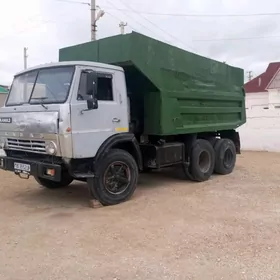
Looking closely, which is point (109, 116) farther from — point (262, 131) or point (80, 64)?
point (262, 131)

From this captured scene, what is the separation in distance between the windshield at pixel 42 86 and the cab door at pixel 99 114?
207 mm

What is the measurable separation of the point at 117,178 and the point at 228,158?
4.36 m

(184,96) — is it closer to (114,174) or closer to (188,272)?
(114,174)

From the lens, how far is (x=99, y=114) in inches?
236

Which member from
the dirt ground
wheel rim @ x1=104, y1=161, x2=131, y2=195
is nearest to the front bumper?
the dirt ground

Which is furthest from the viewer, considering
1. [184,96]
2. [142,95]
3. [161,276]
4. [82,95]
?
[184,96]

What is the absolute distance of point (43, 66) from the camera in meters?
6.22

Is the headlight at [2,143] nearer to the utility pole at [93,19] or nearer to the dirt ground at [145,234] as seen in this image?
the dirt ground at [145,234]

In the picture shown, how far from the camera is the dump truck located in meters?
5.69

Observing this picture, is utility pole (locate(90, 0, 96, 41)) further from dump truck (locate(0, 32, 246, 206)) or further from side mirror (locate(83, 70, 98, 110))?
side mirror (locate(83, 70, 98, 110))

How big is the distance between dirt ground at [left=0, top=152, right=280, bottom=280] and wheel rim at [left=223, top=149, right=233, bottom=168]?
183 centimetres

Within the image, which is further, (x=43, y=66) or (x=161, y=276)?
(x=43, y=66)

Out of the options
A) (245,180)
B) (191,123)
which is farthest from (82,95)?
(245,180)

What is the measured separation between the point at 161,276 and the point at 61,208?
3.05 metres
